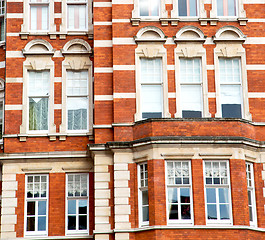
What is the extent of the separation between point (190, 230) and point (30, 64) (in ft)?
29.5

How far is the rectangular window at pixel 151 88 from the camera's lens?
22906 mm

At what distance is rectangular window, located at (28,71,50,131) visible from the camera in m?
24.1

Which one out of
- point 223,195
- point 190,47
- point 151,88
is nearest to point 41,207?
point 151,88

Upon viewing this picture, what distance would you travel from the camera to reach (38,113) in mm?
24203

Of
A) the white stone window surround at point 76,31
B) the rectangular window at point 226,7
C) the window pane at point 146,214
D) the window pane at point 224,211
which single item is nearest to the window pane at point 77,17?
the white stone window surround at point 76,31

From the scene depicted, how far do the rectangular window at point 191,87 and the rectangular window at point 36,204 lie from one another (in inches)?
→ 229

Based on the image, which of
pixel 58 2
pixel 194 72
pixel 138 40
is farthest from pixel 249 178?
pixel 58 2

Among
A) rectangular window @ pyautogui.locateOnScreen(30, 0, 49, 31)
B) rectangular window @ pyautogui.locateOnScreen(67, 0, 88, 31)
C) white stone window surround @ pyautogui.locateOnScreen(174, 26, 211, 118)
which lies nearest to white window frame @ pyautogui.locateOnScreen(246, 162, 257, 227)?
white stone window surround @ pyautogui.locateOnScreen(174, 26, 211, 118)

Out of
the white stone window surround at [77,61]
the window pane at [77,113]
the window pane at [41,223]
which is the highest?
the white stone window surround at [77,61]

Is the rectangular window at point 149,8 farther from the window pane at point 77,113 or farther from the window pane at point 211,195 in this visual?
the window pane at point 211,195

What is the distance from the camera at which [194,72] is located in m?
23.4

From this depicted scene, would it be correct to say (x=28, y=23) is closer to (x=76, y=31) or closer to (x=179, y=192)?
(x=76, y=31)

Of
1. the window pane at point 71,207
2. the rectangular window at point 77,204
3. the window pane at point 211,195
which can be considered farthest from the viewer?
the window pane at point 71,207

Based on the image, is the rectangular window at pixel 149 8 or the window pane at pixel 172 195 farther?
the rectangular window at pixel 149 8
